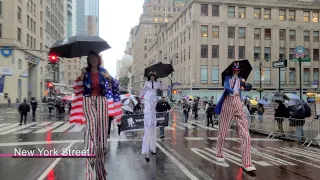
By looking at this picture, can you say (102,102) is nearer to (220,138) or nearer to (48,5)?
(220,138)

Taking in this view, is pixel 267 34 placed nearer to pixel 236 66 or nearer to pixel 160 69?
pixel 160 69

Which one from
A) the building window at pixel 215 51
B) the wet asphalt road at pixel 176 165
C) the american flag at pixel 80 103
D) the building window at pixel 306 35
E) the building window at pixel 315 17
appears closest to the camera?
the american flag at pixel 80 103

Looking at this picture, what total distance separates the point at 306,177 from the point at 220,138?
2.01m

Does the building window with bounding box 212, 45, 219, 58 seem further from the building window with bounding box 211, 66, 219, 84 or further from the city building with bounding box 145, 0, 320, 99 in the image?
the building window with bounding box 211, 66, 219, 84

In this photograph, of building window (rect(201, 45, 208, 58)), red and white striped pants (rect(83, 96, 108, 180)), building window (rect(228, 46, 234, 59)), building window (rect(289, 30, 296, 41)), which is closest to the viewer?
red and white striped pants (rect(83, 96, 108, 180))

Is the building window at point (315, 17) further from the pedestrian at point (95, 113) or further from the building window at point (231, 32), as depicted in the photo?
the pedestrian at point (95, 113)

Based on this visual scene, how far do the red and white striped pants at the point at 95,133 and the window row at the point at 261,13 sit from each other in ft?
167

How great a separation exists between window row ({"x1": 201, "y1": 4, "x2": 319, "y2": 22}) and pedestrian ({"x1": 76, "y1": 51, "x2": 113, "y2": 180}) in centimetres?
5063

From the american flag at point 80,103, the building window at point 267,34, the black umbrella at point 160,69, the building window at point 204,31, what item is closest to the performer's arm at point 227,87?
the black umbrella at point 160,69

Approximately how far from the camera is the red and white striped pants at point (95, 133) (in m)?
4.57

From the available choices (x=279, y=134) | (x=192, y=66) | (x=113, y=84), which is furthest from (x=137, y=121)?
(x=192, y=66)

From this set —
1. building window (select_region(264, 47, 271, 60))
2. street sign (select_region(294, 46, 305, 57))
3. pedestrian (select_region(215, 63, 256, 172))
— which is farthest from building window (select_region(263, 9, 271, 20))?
pedestrian (select_region(215, 63, 256, 172))

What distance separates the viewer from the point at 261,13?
55.1 m

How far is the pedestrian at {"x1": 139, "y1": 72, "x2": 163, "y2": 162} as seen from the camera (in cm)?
798
